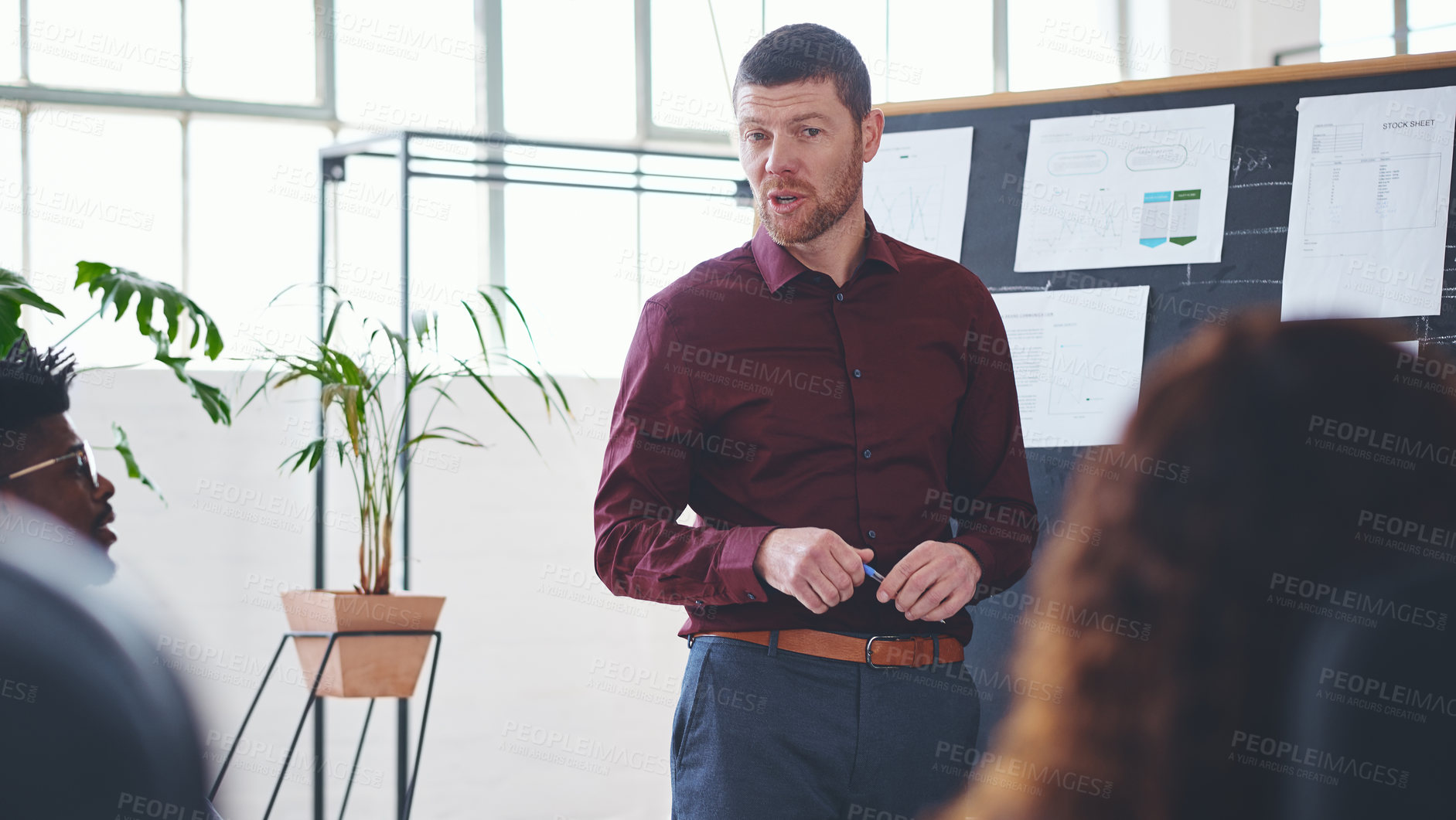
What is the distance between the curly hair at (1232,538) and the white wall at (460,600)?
412 cm

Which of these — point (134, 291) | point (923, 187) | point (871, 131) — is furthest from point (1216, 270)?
point (134, 291)

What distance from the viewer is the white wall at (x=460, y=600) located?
14.1 ft

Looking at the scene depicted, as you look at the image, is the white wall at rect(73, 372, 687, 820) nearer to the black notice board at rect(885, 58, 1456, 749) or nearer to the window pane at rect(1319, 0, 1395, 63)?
the black notice board at rect(885, 58, 1456, 749)

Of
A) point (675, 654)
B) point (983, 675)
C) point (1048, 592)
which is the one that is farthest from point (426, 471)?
point (1048, 592)

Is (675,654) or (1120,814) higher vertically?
(1120,814)

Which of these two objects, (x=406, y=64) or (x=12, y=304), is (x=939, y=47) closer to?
(x=406, y=64)

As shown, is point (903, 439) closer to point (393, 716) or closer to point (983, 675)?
point (983, 675)

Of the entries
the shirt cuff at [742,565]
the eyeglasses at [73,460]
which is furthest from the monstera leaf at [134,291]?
the shirt cuff at [742,565]

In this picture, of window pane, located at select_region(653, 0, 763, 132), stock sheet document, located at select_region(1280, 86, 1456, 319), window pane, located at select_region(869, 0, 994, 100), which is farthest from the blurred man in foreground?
window pane, located at select_region(869, 0, 994, 100)

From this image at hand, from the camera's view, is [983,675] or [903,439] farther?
[983,675]

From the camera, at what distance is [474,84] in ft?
16.9

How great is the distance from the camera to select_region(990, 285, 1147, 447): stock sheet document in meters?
2.30

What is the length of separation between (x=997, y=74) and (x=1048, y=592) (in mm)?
5715

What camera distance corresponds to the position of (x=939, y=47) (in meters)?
5.98
